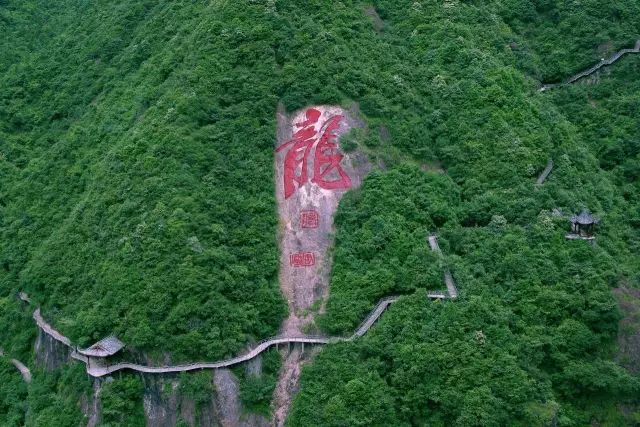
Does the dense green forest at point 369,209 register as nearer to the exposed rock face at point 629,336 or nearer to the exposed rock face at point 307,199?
the exposed rock face at point 629,336

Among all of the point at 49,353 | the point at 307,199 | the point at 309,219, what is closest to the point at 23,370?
the point at 49,353

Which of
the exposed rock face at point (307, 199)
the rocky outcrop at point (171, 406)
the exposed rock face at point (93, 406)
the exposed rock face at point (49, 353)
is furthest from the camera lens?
the exposed rock face at point (49, 353)

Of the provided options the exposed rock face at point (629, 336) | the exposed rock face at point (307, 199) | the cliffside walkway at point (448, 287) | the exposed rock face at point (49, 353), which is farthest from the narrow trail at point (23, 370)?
the exposed rock face at point (629, 336)

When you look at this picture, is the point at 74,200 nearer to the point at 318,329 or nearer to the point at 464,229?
the point at 318,329

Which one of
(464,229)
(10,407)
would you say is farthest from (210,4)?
(10,407)

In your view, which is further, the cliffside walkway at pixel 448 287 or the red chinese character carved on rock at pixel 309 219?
the red chinese character carved on rock at pixel 309 219

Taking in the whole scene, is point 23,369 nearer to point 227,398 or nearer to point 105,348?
point 105,348
